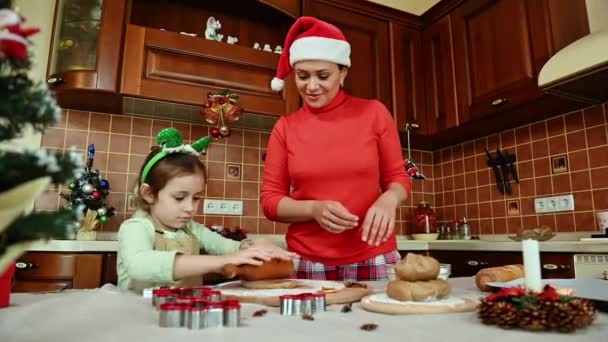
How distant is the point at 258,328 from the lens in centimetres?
44

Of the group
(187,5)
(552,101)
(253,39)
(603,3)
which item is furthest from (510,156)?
(187,5)

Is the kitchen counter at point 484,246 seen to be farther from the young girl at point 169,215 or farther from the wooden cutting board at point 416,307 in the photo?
the wooden cutting board at point 416,307

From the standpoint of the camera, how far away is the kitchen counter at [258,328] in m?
0.40

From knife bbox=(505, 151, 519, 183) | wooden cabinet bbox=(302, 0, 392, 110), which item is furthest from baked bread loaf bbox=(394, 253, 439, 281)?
knife bbox=(505, 151, 519, 183)

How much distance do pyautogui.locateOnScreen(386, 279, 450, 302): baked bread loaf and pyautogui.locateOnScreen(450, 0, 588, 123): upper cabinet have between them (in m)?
1.67

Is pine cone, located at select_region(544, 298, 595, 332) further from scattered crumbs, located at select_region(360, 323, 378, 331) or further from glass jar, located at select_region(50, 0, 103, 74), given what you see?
glass jar, located at select_region(50, 0, 103, 74)

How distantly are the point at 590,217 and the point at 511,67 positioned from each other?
30.7 inches

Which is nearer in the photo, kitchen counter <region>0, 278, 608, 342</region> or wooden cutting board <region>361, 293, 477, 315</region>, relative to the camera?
kitchen counter <region>0, 278, 608, 342</region>

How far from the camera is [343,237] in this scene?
3.60ft

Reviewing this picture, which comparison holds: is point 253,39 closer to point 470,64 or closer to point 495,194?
point 470,64

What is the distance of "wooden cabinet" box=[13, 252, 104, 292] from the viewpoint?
5.27 ft

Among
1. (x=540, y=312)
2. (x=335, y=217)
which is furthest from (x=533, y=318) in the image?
(x=335, y=217)

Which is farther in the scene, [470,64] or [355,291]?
[470,64]

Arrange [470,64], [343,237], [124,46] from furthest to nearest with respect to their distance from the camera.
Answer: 1. [470,64]
2. [124,46]
3. [343,237]
